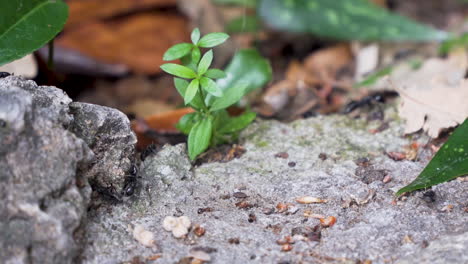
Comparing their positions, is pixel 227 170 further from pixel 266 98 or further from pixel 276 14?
pixel 276 14

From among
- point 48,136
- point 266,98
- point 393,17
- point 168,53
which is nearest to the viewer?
point 48,136

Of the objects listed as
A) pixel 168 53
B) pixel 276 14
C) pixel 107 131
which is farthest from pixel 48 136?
pixel 276 14

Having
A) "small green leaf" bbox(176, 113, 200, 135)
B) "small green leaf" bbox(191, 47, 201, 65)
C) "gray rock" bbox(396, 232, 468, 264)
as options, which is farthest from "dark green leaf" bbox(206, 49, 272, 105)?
"gray rock" bbox(396, 232, 468, 264)

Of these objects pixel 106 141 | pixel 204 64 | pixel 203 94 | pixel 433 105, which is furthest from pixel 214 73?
pixel 433 105

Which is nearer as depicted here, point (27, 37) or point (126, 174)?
point (126, 174)

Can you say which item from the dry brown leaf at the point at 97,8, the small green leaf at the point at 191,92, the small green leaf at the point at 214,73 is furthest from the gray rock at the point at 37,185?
the dry brown leaf at the point at 97,8

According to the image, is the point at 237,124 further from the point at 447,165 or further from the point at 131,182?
the point at 447,165

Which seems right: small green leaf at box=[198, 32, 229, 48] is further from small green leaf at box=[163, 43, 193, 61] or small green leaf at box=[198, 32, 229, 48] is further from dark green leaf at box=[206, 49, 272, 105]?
dark green leaf at box=[206, 49, 272, 105]
